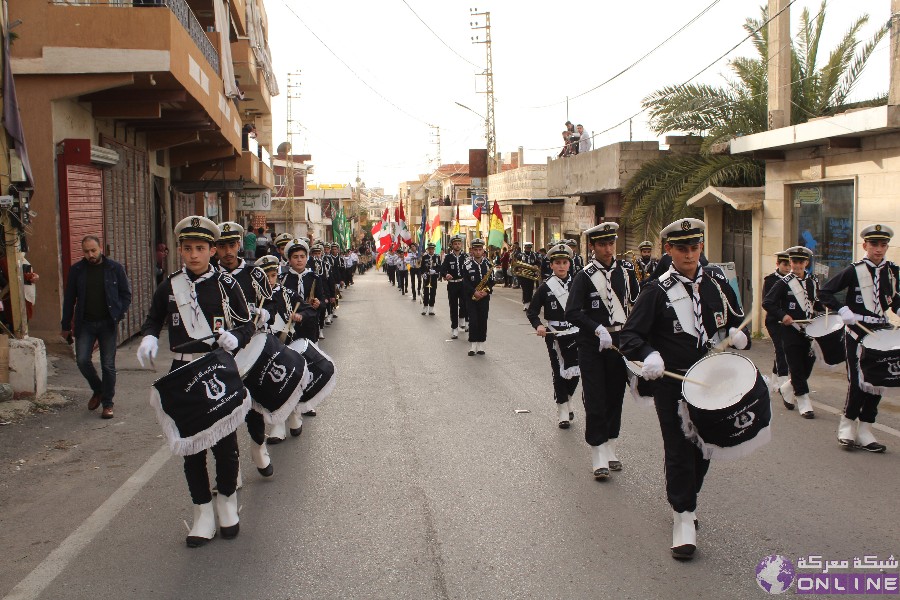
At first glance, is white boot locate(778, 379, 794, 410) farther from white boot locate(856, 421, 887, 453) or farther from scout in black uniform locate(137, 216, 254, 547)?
scout in black uniform locate(137, 216, 254, 547)

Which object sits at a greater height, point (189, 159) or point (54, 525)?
point (189, 159)

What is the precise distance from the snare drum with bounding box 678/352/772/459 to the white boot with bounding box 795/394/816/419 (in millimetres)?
4658

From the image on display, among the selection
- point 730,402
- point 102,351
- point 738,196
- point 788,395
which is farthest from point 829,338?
point 738,196

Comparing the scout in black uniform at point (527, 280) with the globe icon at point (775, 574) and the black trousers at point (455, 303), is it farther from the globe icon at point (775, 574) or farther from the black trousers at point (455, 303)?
the globe icon at point (775, 574)

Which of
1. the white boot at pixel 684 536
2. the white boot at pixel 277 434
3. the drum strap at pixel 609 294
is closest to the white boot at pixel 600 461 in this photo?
the drum strap at pixel 609 294

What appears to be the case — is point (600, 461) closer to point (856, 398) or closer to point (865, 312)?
point (856, 398)

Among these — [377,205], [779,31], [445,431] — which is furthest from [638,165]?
[377,205]

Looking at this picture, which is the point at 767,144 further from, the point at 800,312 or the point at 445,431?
the point at 445,431

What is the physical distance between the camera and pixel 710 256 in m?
20.3

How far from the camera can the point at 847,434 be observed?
791 cm

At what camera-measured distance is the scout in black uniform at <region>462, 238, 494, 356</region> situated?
1512cm

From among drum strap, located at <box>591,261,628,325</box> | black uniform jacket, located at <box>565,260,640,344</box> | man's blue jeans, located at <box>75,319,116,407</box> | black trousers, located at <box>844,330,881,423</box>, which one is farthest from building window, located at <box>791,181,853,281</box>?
man's blue jeans, located at <box>75,319,116,407</box>

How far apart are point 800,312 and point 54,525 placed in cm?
746

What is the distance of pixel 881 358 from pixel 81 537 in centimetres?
626
